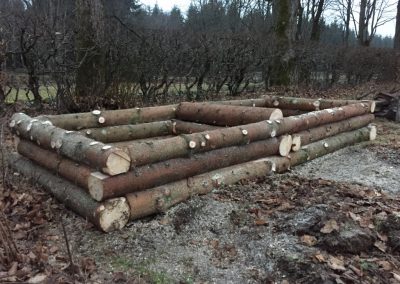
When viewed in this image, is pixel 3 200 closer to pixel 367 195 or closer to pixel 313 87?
pixel 367 195

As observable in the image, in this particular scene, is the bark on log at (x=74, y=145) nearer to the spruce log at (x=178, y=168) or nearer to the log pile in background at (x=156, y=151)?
the log pile in background at (x=156, y=151)

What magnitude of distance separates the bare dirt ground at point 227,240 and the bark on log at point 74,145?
56cm

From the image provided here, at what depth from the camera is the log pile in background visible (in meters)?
4.07

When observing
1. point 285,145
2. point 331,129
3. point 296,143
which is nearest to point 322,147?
point 331,129

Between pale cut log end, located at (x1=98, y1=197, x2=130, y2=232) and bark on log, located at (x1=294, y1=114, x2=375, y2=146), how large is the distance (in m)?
3.24

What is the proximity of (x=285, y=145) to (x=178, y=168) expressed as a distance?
2.12m

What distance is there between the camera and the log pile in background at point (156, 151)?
407cm

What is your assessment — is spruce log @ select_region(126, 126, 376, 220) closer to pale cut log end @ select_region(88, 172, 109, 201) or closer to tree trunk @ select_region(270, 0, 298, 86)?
pale cut log end @ select_region(88, 172, 109, 201)

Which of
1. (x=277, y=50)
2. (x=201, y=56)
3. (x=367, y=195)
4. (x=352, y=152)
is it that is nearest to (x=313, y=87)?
(x=277, y=50)

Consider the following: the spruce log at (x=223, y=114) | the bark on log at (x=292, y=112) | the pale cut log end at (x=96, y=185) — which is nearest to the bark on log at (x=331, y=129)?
the spruce log at (x=223, y=114)

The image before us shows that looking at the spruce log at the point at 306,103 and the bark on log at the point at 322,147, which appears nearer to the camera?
the bark on log at the point at 322,147

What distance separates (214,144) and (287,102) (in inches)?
165

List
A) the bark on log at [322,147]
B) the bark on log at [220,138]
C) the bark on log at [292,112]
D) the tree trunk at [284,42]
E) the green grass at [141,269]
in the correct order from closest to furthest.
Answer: the green grass at [141,269], the bark on log at [220,138], the bark on log at [322,147], the bark on log at [292,112], the tree trunk at [284,42]

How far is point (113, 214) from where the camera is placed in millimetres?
4012
